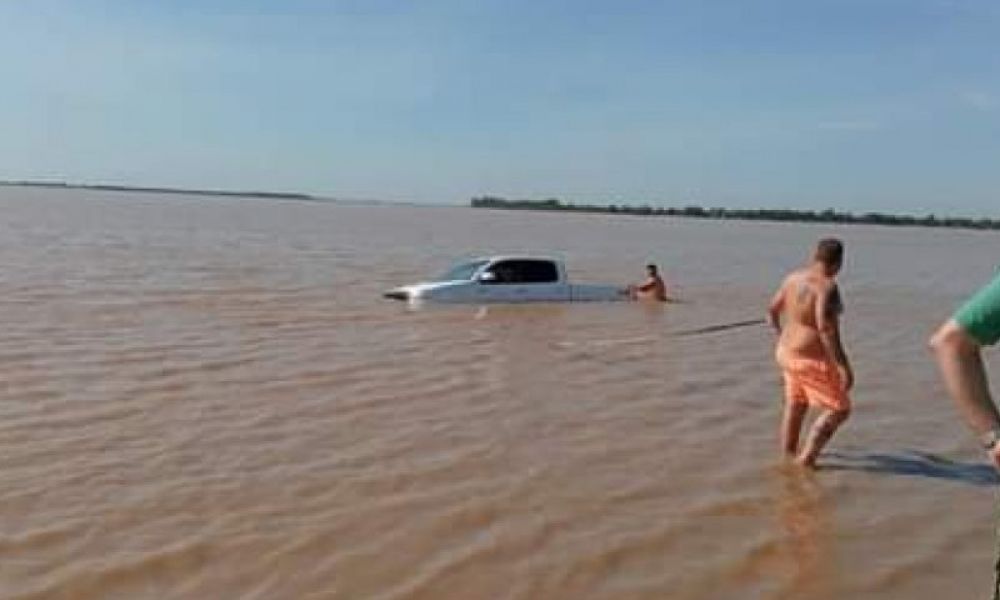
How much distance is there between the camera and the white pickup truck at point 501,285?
21.4 m

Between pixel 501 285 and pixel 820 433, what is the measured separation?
44.9ft

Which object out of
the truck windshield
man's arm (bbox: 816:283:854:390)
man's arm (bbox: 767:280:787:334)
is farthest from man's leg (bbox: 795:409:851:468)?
the truck windshield

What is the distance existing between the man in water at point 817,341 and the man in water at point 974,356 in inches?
200

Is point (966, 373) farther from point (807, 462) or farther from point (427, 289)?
point (427, 289)

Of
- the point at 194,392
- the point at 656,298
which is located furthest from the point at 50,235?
the point at 194,392

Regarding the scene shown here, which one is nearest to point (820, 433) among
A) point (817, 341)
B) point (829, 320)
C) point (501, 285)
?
point (817, 341)

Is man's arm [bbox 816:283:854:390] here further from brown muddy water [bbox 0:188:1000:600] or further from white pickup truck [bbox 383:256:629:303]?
white pickup truck [bbox 383:256:629:303]

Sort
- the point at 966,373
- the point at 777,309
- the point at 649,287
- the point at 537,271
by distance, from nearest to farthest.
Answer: the point at 966,373 → the point at 777,309 → the point at 537,271 → the point at 649,287

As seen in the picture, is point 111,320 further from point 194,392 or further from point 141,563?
point 141,563

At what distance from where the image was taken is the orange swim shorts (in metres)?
8.10

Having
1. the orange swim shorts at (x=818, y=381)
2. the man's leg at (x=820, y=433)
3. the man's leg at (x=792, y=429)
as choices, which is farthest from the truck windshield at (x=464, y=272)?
the orange swim shorts at (x=818, y=381)

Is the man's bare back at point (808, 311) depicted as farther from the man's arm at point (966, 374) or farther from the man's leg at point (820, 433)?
the man's arm at point (966, 374)

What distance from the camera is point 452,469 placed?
8297 mm

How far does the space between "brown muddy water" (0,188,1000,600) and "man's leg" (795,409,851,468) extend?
159 millimetres
